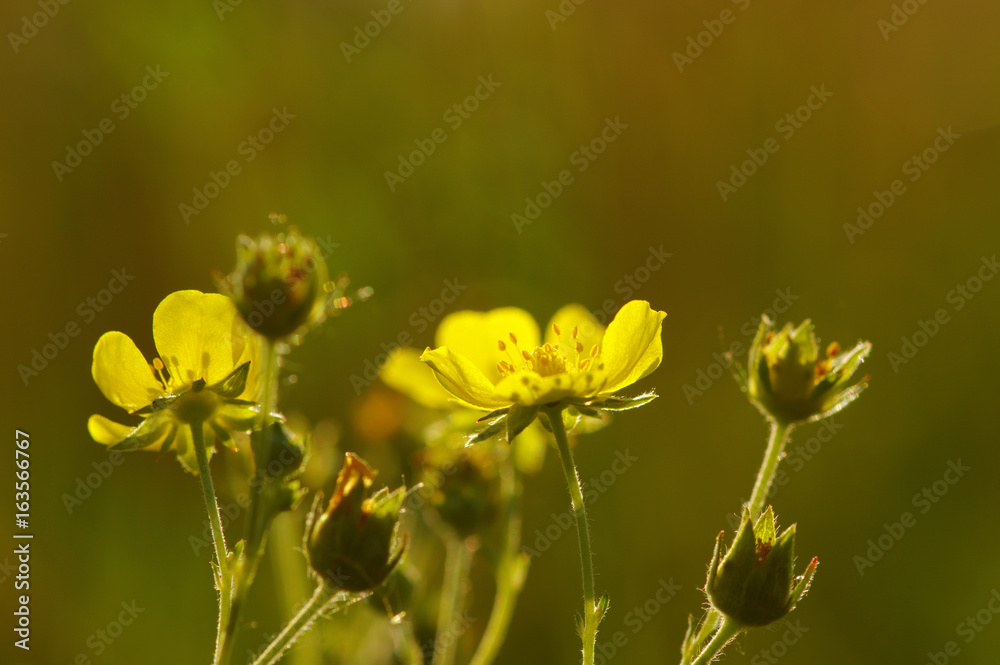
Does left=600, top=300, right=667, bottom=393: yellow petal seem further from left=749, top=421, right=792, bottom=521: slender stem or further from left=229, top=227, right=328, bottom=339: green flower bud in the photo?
left=229, top=227, right=328, bottom=339: green flower bud

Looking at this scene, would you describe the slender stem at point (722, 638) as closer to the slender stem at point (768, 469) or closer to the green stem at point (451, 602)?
the slender stem at point (768, 469)

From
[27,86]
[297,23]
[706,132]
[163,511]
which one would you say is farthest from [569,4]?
[163,511]

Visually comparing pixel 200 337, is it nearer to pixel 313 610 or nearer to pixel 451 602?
pixel 313 610

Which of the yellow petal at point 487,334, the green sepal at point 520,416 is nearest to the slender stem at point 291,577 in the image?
the yellow petal at point 487,334

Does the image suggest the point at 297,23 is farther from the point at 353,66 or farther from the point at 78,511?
the point at 78,511

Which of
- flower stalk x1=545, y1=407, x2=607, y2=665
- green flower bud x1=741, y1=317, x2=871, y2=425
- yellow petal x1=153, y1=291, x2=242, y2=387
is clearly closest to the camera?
flower stalk x1=545, y1=407, x2=607, y2=665

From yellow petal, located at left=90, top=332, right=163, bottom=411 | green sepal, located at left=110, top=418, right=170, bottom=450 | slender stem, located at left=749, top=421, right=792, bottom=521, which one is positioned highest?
yellow petal, located at left=90, top=332, right=163, bottom=411

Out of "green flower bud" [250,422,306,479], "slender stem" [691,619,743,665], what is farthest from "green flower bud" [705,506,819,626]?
"green flower bud" [250,422,306,479]
